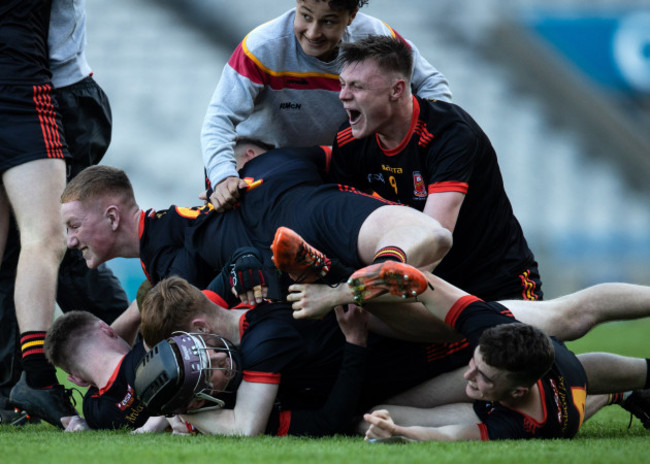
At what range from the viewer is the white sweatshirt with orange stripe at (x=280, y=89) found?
4867 millimetres

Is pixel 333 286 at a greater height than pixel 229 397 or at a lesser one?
greater

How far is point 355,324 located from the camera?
385 centimetres

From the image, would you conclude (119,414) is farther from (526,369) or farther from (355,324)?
(526,369)

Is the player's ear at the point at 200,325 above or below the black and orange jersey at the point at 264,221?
below

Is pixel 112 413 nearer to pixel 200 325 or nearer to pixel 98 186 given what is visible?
pixel 200 325

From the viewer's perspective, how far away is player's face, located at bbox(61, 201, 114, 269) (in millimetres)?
4516

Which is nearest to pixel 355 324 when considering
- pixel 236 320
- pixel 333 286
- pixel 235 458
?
pixel 333 286

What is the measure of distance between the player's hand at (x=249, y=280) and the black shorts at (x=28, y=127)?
134cm

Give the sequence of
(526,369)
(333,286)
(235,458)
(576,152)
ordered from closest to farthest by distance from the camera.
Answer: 1. (235,458)
2. (526,369)
3. (333,286)
4. (576,152)

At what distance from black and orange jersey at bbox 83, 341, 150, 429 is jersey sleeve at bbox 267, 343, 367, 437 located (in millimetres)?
692

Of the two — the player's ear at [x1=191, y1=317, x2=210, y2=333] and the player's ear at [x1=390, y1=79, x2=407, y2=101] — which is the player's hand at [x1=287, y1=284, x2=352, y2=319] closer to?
the player's ear at [x1=191, y1=317, x2=210, y2=333]

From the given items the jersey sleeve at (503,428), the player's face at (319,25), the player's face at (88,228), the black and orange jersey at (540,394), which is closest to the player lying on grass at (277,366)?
the black and orange jersey at (540,394)

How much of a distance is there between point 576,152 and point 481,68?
1933 millimetres

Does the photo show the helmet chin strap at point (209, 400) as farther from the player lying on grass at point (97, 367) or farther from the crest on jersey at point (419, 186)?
the crest on jersey at point (419, 186)
